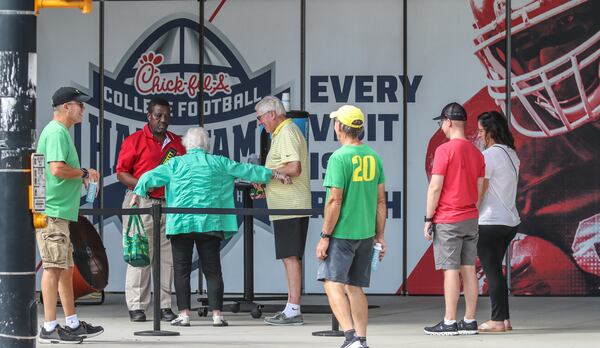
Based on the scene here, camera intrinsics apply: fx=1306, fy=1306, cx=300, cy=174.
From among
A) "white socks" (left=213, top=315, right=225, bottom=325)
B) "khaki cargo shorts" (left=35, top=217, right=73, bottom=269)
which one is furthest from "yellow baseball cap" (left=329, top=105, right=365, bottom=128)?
"white socks" (left=213, top=315, right=225, bottom=325)

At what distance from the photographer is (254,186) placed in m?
12.0

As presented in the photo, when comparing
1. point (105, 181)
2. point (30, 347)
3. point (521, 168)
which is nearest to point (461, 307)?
point (521, 168)

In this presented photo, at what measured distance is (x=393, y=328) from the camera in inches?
452

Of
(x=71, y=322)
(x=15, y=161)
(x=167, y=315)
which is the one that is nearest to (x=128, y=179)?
(x=167, y=315)

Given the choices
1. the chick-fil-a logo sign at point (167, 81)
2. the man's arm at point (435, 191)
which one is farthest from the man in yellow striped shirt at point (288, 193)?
the chick-fil-a logo sign at point (167, 81)

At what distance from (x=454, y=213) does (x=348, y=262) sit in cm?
159

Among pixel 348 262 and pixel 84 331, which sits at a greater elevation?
pixel 348 262

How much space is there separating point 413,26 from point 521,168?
6.45 feet

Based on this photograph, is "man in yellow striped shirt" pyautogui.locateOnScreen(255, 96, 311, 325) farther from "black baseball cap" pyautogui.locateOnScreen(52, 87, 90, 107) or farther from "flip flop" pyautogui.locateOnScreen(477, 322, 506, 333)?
"black baseball cap" pyautogui.locateOnScreen(52, 87, 90, 107)

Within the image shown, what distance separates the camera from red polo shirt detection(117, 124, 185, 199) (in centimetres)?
→ 1209

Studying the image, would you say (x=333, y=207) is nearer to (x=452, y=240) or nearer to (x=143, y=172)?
(x=452, y=240)

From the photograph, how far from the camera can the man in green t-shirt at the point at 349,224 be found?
9375mm

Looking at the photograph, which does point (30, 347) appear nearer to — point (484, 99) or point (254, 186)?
point (254, 186)

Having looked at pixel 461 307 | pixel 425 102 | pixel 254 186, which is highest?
pixel 425 102
